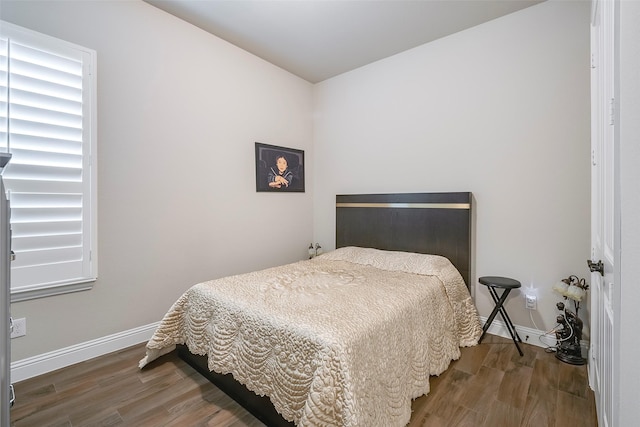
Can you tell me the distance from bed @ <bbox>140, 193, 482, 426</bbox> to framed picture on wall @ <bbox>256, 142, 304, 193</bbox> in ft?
3.63

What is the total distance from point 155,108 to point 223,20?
1016 millimetres

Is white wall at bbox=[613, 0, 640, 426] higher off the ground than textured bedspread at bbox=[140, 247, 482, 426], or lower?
higher

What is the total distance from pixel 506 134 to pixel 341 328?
228 centimetres

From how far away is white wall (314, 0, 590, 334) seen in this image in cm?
228

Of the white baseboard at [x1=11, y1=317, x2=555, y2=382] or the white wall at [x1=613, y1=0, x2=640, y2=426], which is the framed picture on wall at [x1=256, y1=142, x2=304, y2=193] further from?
the white wall at [x1=613, y1=0, x2=640, y2=426]

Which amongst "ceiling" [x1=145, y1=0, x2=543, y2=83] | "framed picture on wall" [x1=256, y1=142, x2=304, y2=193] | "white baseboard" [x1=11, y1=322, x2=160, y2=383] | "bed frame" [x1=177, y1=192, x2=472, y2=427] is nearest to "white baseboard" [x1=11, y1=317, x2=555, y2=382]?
"white baseboard" [x1=11, y1=322, x2=160, y2=383]

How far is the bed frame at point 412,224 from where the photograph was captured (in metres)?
2.69

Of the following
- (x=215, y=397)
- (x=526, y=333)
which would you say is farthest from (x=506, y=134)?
(x=215, y=397)

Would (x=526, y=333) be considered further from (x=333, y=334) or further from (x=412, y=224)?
(x=333, y=334)

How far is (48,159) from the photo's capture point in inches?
78.7

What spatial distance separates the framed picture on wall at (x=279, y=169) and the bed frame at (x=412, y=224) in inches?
27.5

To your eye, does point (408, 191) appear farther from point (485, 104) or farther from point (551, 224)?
point (551, 224)

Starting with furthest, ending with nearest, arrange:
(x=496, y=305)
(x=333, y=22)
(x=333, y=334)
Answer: (x=333, y=22)
(x=496, y=305)
(x=333, y=334)

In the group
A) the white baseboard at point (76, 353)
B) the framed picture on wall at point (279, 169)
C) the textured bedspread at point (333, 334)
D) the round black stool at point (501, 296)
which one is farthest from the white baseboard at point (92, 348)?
the framed picture on wall at point (279, 169)
